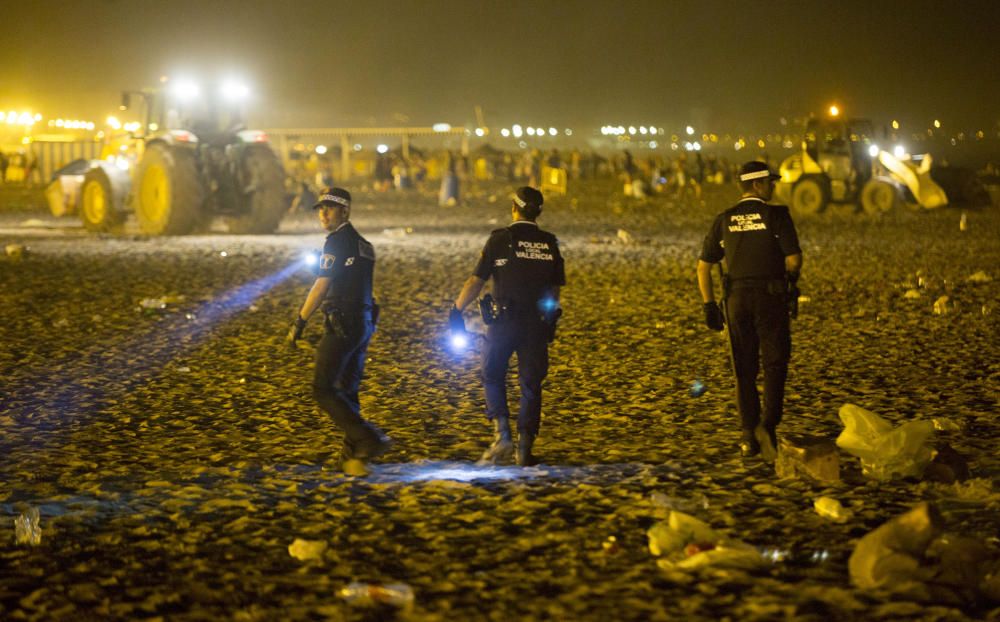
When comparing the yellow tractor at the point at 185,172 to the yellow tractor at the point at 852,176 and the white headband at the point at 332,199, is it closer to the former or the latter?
the yellow tractor at the point at 852,176

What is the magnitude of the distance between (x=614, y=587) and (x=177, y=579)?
1.86 metres

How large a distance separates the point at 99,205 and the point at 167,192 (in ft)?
9.93

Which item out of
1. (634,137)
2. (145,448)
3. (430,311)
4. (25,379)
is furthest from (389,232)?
(634,137)

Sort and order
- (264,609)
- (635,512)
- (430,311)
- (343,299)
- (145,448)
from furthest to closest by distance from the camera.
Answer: (430,311) < (145,448) < (343,299) < (635,512) < (264,609)

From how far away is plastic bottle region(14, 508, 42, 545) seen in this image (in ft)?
17.7

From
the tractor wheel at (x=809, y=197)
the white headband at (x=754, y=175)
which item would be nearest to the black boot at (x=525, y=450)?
the white headband at (x=754, y=175)

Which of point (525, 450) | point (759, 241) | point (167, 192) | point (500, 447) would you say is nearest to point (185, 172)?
point (167, 192)

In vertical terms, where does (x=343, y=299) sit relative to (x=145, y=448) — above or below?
above

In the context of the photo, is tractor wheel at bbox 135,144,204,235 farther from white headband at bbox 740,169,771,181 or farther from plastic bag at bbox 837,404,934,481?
plastic bag at bbox 837,404,934,481

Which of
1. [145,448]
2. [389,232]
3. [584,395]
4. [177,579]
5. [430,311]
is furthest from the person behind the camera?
[389,232]

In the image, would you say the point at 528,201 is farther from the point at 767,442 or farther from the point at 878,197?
the point at 878,197

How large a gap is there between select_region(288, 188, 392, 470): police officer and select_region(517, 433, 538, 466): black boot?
793 mm

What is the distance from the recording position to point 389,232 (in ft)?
79.9

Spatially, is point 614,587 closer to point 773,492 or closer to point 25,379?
point 773,492
